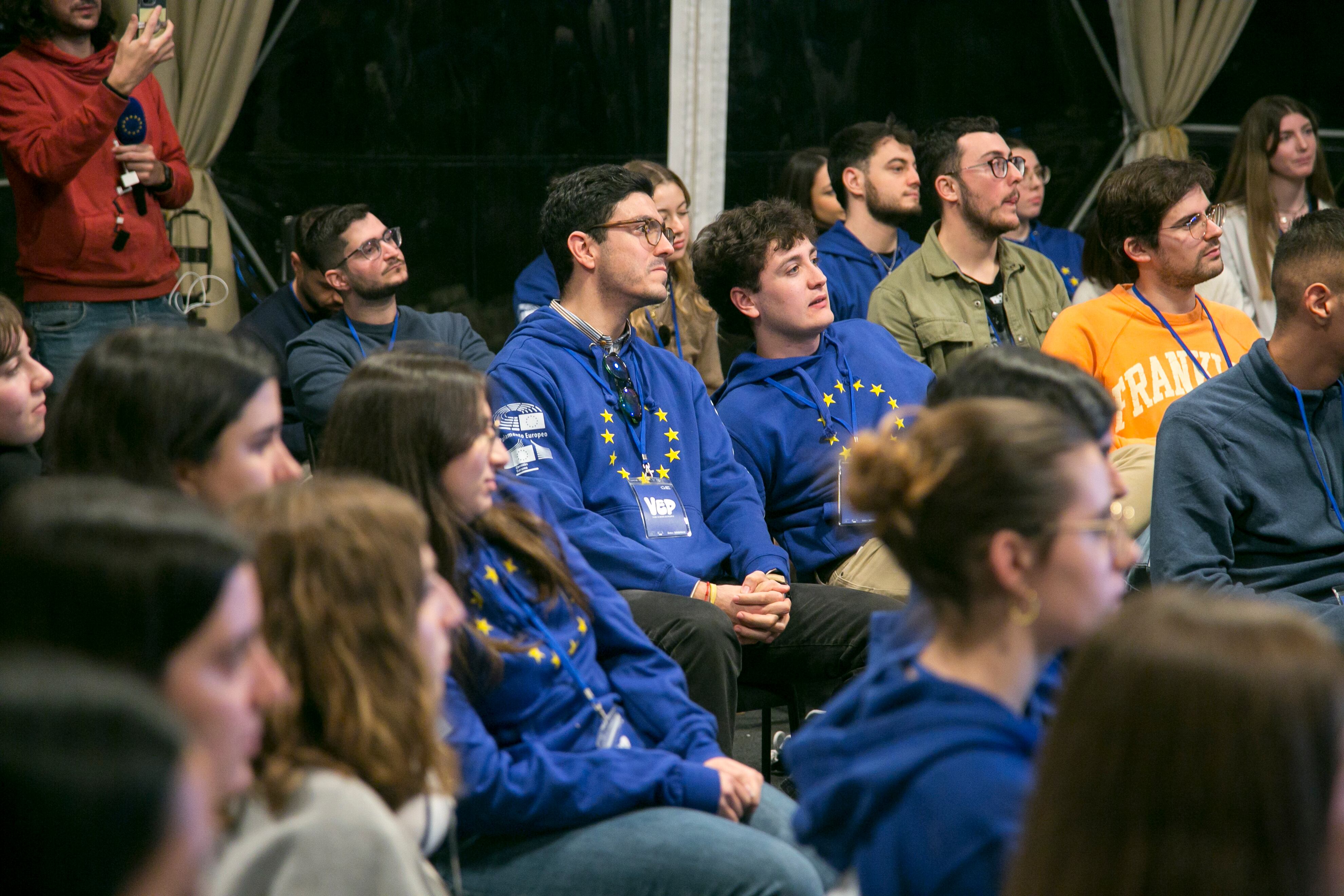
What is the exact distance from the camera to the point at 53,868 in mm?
704

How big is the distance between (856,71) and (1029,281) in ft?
6.09

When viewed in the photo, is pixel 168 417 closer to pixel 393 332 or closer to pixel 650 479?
pixel 650 479

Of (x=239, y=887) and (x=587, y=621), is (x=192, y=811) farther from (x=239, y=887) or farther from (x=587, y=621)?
(x=587, y=621)

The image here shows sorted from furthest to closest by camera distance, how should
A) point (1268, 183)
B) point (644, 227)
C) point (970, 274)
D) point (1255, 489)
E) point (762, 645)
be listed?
point (1268, 183) → point (970, 274) → point (644, 227) → point (762, 645) → point (1255, 489)

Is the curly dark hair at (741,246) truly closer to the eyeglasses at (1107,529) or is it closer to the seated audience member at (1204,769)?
the eyeglasses at (1107,529)

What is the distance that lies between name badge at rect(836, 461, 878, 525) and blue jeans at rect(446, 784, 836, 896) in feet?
4.02

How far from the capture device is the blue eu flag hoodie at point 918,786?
1.21 m

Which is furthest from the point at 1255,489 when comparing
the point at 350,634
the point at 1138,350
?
the point at 350,634

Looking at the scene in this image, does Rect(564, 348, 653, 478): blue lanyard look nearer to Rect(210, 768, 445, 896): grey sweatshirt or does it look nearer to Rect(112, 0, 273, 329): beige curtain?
Rect(210, 768, 445, 896): grey sweatshirt

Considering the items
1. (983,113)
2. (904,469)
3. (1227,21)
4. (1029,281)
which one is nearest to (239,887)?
(904,469)

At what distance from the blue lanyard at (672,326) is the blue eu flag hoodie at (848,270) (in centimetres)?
52

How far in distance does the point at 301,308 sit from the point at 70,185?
694 millimetres

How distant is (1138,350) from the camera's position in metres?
3.46

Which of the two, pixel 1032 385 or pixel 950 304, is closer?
pixel 1032 385
